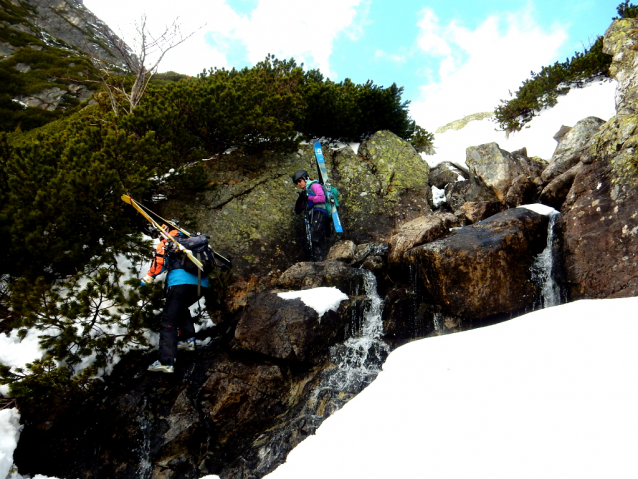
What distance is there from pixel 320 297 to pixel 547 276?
4.21m

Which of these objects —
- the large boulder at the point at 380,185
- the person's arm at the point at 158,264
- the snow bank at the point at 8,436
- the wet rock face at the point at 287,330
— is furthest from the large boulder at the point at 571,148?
the snow bank at the point at 8,436

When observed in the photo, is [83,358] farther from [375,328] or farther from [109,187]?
[375,328]

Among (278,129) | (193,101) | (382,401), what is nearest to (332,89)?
(278,129)

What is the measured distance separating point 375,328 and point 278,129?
21.4 feet

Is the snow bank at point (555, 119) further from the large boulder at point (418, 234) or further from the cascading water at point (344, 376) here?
the cascading water at point (344, 376)

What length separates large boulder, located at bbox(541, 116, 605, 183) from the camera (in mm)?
8172

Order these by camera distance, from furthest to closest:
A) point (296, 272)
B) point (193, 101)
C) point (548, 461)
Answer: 1. point (193, 101)
2. point (296, 272)
3. point (548, 461)

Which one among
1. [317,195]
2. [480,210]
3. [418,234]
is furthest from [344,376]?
[480,210]

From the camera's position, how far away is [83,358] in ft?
18.4

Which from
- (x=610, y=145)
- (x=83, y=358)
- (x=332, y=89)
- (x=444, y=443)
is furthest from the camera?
(x=332, y=89)

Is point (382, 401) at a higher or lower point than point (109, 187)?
lower

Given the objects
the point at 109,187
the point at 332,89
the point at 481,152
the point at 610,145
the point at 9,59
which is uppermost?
the point at 9,59

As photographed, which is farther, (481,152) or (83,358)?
(481,152)

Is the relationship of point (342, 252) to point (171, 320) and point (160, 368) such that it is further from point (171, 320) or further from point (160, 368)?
point (160, 368)
